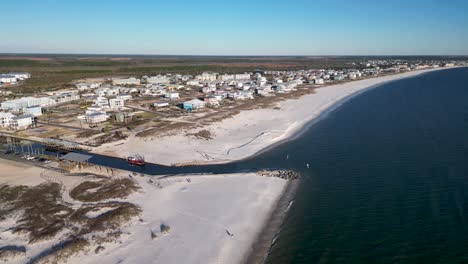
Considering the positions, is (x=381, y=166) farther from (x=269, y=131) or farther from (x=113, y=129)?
(x=113, y=129)

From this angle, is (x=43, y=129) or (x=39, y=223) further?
(x=43, y=129)

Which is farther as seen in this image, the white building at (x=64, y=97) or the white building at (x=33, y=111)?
the white building at (x=64, y=97)

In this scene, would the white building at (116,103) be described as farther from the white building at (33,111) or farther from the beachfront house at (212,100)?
the beachfront house at (212,100)

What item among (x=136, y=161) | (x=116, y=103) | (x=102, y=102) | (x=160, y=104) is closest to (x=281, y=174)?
(x=136, y=161)

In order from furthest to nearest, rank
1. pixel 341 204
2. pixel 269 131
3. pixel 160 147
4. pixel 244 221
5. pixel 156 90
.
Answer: pixel 156 90 → pixel 269 131 → pixel 160 147 → pixel 341 204 → pixel 244 221

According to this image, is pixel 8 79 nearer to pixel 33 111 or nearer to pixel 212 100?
pixel 33 111

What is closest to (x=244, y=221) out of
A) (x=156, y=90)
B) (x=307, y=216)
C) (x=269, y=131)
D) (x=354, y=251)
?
(x=307, y=216)

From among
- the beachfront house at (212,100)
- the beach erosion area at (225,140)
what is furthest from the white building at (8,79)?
the beach erosion area at (225,140)
